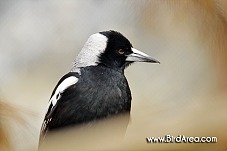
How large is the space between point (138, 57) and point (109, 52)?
0.31 feet

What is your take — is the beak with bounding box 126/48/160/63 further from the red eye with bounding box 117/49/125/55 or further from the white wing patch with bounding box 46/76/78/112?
the white wing patch with bounding box 46/76/78/112

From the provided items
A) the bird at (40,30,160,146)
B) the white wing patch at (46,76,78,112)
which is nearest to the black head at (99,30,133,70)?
the bird at (40,30,160,146)

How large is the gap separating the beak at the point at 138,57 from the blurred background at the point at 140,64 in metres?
0.02

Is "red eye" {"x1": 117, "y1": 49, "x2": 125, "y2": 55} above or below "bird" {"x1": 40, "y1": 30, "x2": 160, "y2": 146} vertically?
above

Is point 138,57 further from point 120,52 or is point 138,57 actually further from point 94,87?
point 94,87

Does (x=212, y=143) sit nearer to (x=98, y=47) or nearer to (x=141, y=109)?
(x=141, y=109)

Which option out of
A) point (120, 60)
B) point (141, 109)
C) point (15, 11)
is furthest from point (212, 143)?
point (15, 11)

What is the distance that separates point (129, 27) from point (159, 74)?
181mm

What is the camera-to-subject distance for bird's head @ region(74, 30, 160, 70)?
2189mm

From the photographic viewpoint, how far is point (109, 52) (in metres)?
2.19

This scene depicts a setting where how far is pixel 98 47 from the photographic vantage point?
7.18 feet

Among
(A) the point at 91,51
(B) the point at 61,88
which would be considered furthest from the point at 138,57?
(B) the point at 61,88

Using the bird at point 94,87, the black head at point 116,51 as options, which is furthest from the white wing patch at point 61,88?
the black head at point 116,51

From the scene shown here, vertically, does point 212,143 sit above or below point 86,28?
below
